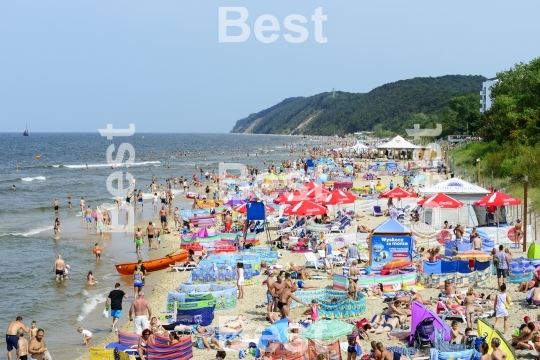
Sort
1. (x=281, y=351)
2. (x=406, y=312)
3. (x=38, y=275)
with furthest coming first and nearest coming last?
(x=38, y=275)
(x=406, y=312)
(x=281, y=351)

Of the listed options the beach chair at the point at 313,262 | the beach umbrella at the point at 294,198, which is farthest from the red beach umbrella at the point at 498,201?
the beach umbrella at the point at 294,198

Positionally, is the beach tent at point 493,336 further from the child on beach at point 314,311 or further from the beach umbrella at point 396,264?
the beach umbrella at point 396,264

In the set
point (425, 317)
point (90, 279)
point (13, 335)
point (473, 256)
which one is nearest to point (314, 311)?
point (425, 317)

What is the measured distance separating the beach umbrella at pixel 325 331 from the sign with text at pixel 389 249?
17.2 ft

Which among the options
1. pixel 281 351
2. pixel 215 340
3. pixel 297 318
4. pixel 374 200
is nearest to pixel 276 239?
pixel 374 200

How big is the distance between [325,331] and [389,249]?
5.85 metres

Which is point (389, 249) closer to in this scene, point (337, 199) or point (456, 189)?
point (337, 199)

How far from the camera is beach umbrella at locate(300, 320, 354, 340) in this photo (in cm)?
1042

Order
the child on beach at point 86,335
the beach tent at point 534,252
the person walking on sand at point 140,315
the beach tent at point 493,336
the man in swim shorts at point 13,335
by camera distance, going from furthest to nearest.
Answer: the beach tent at point 534,252, the child on beach at point 86,335, the person walking on sand at point 140,315, the man in swim shorts at point 13,335, the beach tent at point 493,336

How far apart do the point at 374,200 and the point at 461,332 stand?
16.0m

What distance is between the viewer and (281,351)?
9945 mm

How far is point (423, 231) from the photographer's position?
1961cm

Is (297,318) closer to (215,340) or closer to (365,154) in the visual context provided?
(215,340)

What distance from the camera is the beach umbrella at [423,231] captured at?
1942cm
